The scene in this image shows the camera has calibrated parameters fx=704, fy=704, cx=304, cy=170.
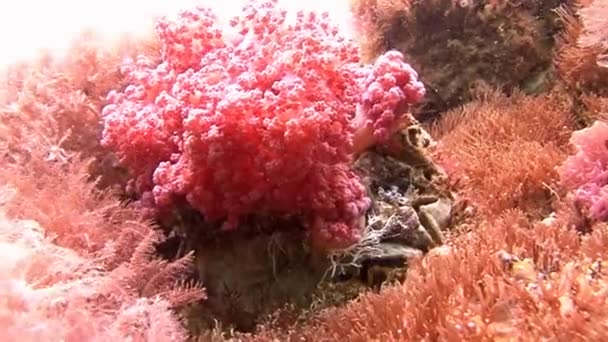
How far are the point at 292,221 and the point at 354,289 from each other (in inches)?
19.2

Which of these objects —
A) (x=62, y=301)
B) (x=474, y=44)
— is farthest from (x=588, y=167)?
(x=62, y=301)

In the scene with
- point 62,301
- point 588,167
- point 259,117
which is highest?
point 259,117

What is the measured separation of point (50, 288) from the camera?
2539 mm

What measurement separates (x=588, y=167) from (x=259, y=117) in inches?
76.0

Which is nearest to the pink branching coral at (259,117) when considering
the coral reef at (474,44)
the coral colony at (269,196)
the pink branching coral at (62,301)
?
the coral colony at (269,196)

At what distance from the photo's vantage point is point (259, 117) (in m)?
3.53

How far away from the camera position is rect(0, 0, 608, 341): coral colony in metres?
2.92

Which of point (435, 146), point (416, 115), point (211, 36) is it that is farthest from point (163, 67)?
point (416, 115)

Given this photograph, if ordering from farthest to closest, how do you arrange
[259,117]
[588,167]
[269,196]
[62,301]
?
[588,167]
[269,196]
[259,117]
[62,301]

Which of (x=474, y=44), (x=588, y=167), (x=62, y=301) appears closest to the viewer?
(x=62, y=301)

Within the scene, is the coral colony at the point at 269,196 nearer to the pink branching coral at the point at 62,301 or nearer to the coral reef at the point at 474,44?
the pink branching coral at the point at 62,301

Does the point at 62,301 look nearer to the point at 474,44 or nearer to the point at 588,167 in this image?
the point at 588,167

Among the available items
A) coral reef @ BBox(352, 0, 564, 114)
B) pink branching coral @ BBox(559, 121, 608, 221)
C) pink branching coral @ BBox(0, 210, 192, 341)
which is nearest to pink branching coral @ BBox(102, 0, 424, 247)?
pink branching coral @ BBox(0, 210, 192, 341)

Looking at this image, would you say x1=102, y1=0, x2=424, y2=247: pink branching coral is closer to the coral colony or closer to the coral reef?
the coral colony
